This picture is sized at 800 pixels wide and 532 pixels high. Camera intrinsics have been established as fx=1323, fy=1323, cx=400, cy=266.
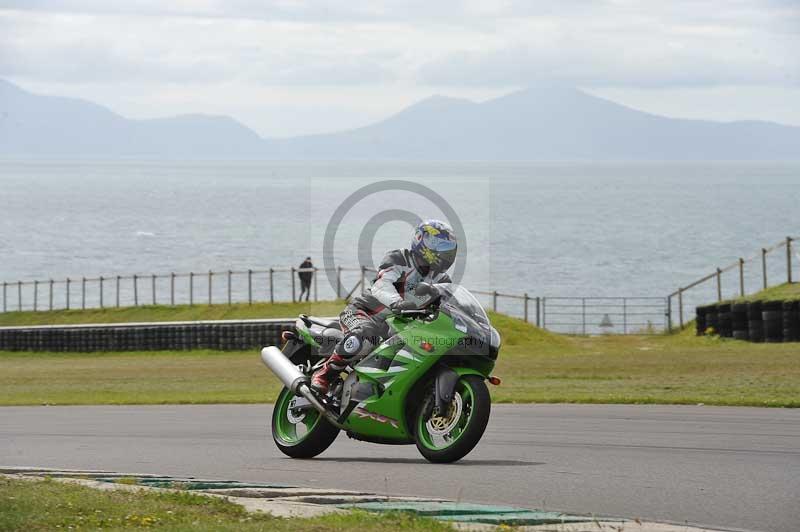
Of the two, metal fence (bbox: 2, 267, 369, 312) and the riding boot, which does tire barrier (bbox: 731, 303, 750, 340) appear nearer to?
the riding boot

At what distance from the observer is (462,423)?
1022 cm

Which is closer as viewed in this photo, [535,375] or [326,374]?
[326,374]

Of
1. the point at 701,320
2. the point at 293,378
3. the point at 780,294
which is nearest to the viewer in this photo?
the point at 293,378

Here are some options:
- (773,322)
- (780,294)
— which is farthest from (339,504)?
(780,294)

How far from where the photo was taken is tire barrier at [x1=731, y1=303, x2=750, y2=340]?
30.9 m

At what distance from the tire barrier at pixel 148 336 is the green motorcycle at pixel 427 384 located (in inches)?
900

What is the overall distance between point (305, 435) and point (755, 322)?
68.5 ft

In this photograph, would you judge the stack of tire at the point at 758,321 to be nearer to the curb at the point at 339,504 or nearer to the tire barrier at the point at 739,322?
the tire barrier at the point at 739,322

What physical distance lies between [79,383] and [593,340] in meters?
18.8

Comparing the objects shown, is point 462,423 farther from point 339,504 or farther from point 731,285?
point 731,285

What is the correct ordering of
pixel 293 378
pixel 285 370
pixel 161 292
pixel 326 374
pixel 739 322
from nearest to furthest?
pixel 326 374 → pixel 293 378 → pixel 285 370 → pixel 739 322 → pixel 161 292

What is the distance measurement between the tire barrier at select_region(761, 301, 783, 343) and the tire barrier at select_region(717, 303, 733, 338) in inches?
83.0

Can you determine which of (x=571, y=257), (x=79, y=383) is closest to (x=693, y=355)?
(x=79, y=383)

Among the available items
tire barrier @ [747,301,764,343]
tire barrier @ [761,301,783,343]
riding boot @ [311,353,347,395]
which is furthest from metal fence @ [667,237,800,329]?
riding boot @ [311,353,347,395]
